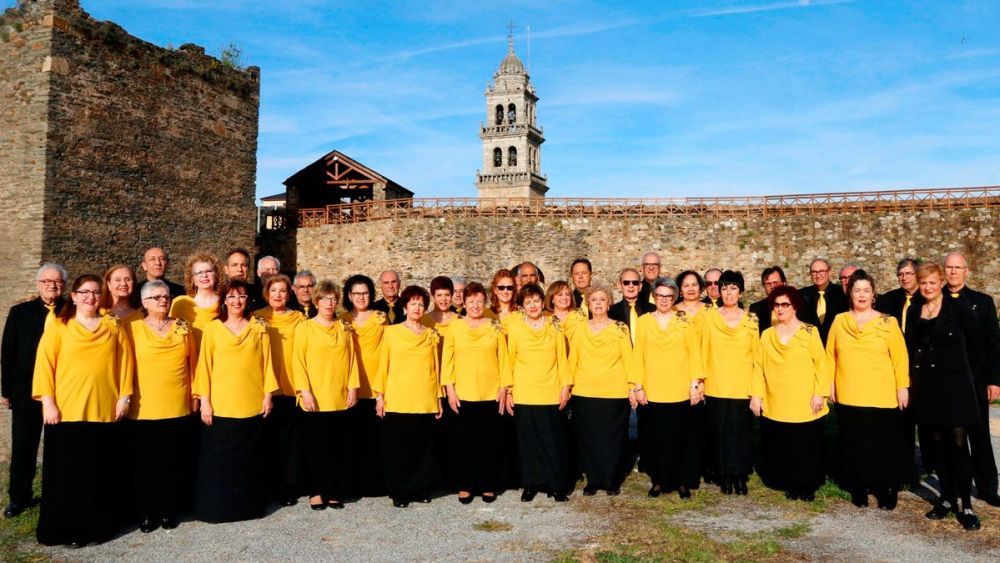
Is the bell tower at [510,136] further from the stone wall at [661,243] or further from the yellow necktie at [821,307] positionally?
the yellow necktie at [821,307]

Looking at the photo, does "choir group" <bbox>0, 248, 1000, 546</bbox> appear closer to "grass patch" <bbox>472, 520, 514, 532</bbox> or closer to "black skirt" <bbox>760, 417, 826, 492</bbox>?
"black skirt" <bbox>760, 417, 826, 492</bbox>

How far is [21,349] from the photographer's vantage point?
19.3 feet

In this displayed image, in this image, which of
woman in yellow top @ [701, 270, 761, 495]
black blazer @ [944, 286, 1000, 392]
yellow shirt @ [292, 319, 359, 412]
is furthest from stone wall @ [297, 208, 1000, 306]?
yellow shirt @ [292, 319, 359, 412]

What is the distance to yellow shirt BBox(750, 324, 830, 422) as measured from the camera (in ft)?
19.0

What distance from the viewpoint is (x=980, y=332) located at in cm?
553

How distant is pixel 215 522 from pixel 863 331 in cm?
542

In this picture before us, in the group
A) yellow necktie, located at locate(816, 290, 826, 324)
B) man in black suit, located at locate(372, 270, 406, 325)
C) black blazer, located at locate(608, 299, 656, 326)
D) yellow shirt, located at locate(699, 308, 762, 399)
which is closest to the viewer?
yellow shirt, located at locate(699, 308, 762, 399)

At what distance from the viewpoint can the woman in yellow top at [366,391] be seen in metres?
A: 6.05

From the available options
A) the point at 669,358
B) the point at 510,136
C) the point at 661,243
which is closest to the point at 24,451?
the point at 669,358

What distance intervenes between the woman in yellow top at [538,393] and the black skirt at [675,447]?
829mm

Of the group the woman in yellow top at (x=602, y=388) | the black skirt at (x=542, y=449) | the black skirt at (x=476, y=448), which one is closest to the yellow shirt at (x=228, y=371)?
the black skirt at (x=476, y=448)

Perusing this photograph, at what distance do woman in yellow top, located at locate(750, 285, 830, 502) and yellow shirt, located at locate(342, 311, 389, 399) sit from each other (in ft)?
11.2

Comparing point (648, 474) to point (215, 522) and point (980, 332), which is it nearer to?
point (980, 332)

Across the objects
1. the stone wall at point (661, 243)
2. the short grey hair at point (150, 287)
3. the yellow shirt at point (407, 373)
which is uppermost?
the stone wall at point (661, 243)
